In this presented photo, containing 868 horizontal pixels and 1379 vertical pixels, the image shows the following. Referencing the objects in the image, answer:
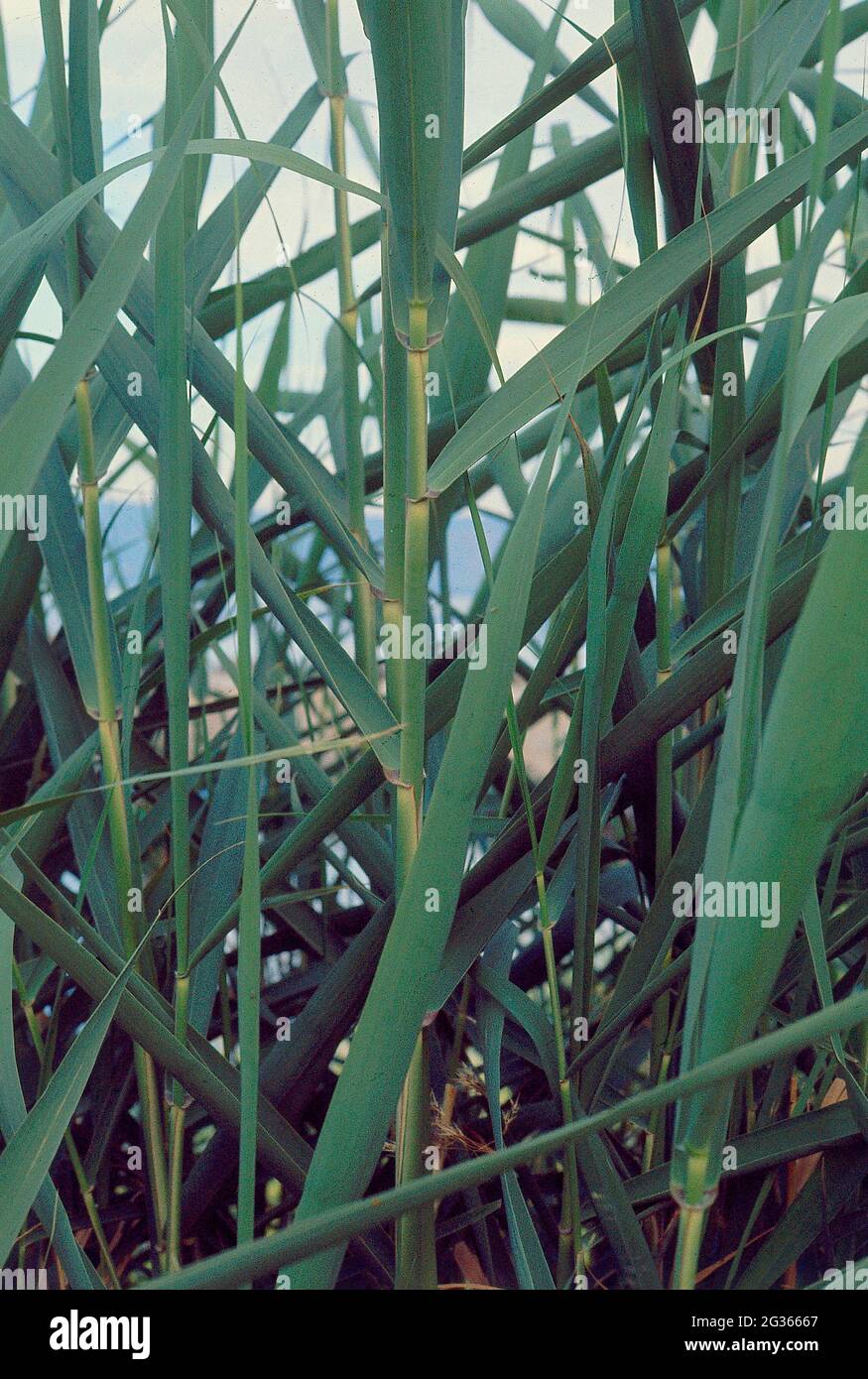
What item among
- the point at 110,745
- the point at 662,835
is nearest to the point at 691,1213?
the point at 662,835

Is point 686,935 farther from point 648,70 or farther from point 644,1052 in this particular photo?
point 648,70

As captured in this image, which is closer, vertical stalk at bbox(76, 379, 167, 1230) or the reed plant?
the reed plant

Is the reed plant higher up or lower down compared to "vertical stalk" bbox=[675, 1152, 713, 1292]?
higher up

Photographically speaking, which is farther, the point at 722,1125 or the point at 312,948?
the point at 312,948

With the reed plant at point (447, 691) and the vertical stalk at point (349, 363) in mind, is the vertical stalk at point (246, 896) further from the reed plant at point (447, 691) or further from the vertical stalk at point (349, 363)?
the vertical stalk at point (349, 363)

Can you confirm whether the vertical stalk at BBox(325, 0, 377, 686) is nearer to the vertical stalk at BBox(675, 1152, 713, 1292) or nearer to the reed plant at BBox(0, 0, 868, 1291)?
the reed plant at BBox(0, 0, 868, 1291)

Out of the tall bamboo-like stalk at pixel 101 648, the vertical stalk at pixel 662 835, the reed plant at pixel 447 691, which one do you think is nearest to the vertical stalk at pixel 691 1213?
the reed plant at pixel 447 691

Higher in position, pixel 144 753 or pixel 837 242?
pixel 837 242

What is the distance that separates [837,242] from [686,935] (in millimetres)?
495

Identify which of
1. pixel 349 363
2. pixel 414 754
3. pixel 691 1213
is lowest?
pixel 691 1213

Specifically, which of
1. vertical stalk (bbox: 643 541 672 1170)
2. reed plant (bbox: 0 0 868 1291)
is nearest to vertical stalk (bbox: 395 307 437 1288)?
reed plant (bbox: 0 0 868 1291)

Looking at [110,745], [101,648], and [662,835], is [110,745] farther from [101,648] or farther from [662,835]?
[662,835]
